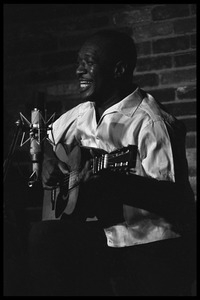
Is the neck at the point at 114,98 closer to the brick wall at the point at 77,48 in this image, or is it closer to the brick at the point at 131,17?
the brick wall at the point at 77,48

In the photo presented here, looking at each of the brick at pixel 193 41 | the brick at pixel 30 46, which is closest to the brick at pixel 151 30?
the brick at pixel 193 41

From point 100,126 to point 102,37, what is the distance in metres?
0.39

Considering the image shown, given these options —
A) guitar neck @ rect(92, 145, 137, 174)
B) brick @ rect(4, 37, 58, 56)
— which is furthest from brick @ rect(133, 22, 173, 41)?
guitar neck @ rect(92, 145, 137, 174)

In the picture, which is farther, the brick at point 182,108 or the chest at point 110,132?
the brick at point 182,108

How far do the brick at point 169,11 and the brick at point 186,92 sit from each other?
37 cm

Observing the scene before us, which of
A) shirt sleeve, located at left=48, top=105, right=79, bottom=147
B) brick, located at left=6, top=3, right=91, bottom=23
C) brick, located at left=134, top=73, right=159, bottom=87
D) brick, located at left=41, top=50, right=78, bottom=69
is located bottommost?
shirt sleeve, located at left=48, top=105, right=79, bottom=147

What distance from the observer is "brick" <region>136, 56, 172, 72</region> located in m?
3.31

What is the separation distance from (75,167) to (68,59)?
3.73ft

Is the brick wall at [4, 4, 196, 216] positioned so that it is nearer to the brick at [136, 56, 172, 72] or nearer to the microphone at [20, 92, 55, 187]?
the brick at [136, 56, 172, 72]

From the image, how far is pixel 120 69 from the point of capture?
110 inches

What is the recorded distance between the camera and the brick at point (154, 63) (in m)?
3.31

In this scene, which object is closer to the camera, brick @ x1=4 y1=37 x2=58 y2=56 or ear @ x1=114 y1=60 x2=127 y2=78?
ear @ x1=114 y1=60 x2=127 y2=78

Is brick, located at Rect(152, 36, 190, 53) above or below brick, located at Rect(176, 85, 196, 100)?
above

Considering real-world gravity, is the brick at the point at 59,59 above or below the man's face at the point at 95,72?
above
